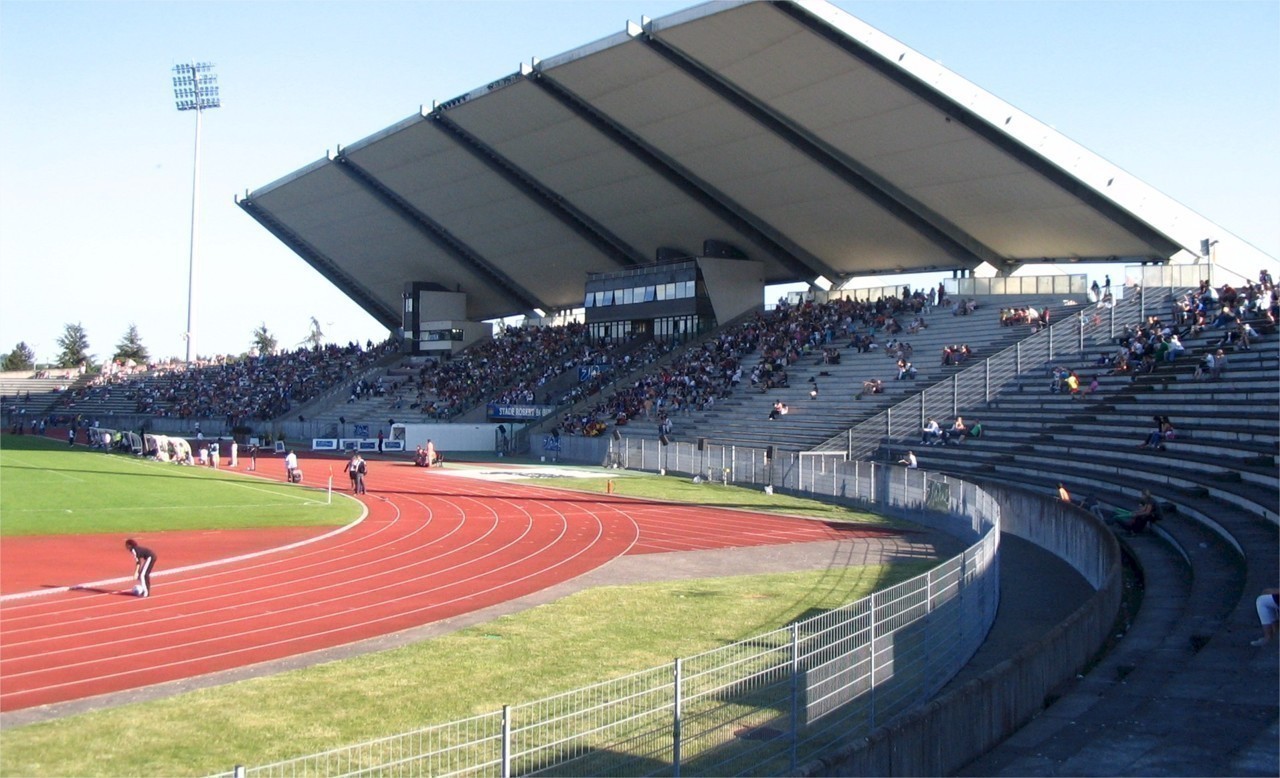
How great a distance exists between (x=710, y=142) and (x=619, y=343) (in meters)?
19.0

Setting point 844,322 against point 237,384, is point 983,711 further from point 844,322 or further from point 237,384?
point 237,384

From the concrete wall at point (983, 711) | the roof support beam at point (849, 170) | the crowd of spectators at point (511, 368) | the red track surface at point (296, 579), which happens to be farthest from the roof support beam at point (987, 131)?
the concrete wall at point (983, 711)

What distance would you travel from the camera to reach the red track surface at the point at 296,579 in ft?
44.2

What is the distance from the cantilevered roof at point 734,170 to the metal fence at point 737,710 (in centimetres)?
2908

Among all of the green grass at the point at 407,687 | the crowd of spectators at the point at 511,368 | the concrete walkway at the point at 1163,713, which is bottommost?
the green grass at the point at 407,687

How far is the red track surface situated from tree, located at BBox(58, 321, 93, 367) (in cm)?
11082

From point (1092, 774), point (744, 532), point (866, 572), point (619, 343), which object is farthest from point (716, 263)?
point (1092, 774)

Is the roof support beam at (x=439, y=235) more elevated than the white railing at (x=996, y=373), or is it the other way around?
the roof support beam at (x=439, y=235)

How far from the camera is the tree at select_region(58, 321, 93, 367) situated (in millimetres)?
126312

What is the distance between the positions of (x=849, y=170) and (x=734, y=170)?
569 cm

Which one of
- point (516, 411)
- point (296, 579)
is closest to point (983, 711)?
point (296, 579)

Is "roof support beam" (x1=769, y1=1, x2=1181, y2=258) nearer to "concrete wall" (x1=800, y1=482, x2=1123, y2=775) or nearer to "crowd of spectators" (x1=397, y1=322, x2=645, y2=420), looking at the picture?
"crowd of spectators" (x1=397, y1=322, x2=645, y2=420)

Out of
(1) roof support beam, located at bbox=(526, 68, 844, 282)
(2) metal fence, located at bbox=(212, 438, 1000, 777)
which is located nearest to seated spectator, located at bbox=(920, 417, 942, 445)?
(1) roof support beam, located at bbox=(526, 68, 844, 282)

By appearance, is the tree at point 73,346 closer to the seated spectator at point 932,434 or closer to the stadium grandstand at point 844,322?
the stadium grandstand at point 844,322
